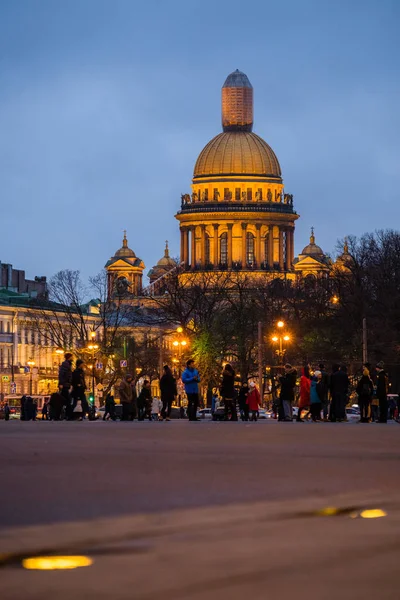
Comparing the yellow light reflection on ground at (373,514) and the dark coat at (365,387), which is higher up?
the dark coat at (365,387)

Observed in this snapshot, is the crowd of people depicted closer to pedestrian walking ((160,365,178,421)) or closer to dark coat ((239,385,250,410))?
pedestrian walking ((160,365,178,421))

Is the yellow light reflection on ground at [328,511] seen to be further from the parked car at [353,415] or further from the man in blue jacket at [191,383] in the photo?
the parked car at [353,415]

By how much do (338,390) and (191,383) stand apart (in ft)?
17.0

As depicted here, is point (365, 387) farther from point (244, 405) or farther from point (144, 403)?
point (144, 403)

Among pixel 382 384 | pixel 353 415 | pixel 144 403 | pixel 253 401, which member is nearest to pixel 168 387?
pixel 382 384

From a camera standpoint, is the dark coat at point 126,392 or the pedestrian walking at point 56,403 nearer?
the pedestrian walking at point 56,403

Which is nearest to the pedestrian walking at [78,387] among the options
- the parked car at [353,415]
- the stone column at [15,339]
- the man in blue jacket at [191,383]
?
the man in blue jacket at [191,383]

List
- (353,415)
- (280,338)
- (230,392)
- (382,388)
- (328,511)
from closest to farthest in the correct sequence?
(328,511)
(382,388)
(230,392)
(353,415)
(280,338)

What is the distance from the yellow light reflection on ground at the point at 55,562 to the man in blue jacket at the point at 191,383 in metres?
32.9

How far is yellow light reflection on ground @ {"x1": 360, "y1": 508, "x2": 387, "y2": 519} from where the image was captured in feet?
30.3

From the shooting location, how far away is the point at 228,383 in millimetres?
46312

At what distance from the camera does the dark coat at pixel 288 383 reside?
4377 centimetres

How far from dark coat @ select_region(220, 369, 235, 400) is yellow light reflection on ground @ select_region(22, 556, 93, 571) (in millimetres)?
38467

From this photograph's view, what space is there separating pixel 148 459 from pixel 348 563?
987 cm
